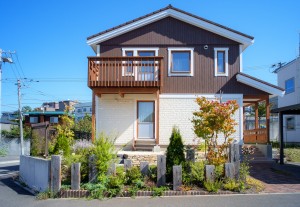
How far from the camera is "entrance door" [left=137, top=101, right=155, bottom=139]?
55.5 ft

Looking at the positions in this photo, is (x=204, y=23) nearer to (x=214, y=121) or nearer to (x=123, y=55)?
(x=123, y=55)

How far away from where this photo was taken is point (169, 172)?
31.2 ft

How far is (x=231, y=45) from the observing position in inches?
672

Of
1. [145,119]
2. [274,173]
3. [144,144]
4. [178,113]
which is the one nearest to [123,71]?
[145,119]

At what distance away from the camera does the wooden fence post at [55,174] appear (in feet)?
29.9

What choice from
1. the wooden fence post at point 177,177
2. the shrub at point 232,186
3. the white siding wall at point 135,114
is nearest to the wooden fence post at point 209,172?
the shrub at point 232,186

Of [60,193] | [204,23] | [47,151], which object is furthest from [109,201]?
[204,23]

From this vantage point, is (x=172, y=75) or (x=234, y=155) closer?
(x=234, y=155)

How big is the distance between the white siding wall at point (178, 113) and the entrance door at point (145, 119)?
55cm

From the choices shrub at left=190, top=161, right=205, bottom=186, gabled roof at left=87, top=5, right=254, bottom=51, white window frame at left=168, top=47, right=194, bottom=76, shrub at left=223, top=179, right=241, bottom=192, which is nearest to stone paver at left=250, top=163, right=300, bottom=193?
shrub at left=223, top=179, right=241, bottom=192

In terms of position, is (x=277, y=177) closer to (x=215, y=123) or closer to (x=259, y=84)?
(x=215, y=123)

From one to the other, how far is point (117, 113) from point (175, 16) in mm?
6376

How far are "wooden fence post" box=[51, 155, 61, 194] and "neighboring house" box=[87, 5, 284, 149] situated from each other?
7131 millimetres

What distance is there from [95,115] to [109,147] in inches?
287
